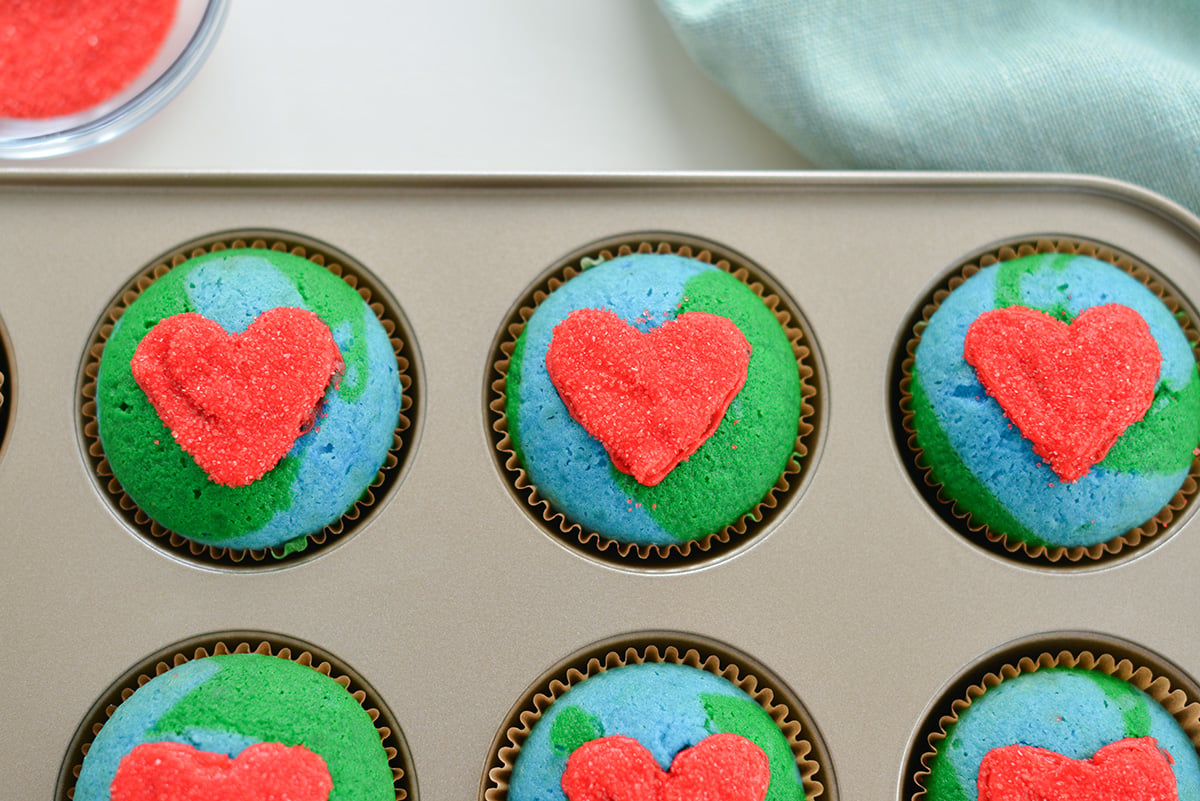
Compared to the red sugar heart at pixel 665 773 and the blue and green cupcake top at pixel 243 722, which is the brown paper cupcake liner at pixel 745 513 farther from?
the blue and green cupcake top at pixel 243 722

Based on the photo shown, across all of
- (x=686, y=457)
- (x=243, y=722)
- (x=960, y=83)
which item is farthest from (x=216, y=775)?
(x=960, y=83)

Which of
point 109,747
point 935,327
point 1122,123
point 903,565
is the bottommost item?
point 109,747

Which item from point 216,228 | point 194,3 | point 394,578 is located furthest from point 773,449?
point 194,3

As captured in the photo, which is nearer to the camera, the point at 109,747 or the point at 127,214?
the point at 109,747

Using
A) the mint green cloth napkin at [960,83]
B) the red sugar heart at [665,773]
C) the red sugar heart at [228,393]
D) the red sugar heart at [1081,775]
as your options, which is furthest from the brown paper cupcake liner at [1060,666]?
the red sugar heart at [228,393]

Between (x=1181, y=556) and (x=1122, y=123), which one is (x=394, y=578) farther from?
(x=1122, y=123)

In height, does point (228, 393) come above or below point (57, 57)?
below

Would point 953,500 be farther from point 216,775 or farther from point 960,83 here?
point 216,775
